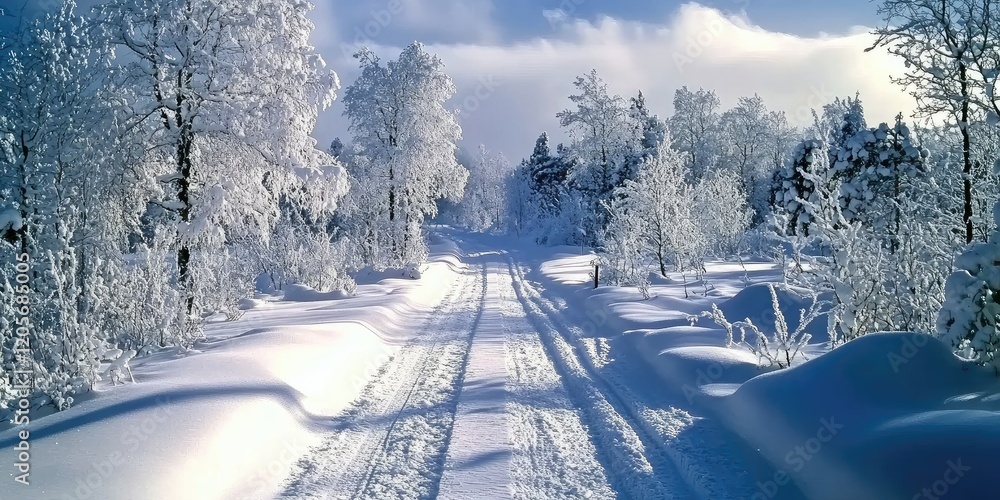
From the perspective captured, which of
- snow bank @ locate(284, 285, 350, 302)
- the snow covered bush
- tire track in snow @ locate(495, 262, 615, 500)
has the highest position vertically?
the snow covered bush

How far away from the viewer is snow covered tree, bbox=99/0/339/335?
33.5ft

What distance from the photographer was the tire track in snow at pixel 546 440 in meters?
4.27

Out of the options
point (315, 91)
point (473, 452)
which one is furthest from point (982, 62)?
point (315, 91)

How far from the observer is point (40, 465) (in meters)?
3.71

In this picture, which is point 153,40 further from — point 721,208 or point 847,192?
point 721,208

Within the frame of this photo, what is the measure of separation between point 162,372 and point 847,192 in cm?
2244

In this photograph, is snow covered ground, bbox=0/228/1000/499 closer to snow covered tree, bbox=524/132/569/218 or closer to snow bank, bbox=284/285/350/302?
snow bank, bbox=284/285/350/302

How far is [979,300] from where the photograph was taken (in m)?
4.31

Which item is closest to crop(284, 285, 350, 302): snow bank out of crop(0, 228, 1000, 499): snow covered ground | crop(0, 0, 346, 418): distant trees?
crop(0, 0, 346, 418): distant trees

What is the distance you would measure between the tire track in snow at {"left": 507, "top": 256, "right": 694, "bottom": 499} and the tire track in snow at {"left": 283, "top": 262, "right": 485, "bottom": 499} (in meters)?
1.45

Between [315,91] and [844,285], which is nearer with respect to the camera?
[844,285]

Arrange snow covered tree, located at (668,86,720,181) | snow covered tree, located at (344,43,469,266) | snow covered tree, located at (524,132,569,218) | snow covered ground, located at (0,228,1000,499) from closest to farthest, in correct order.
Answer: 1. snow covered ground, located at (0,228,1000,499)
2. snow covered tree, located at (344,43,469,266)
3. snow covered tree, located at (668,86,720,181)
4. snow covered tree, located at (524,132,569,218)

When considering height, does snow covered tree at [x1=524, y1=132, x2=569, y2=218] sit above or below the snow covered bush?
above

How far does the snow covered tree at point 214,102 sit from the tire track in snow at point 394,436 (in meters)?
4.56
